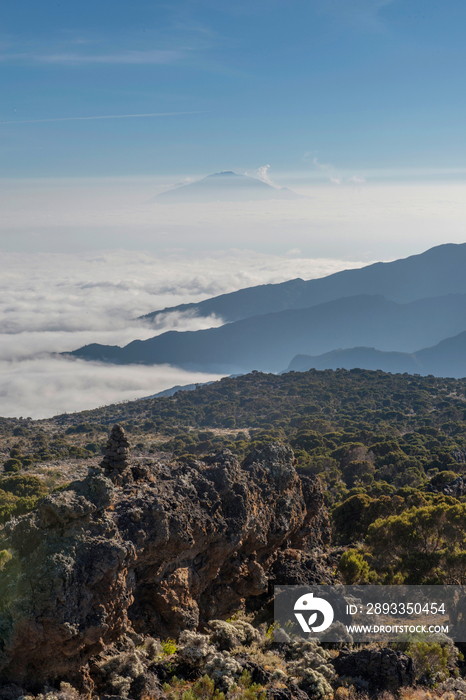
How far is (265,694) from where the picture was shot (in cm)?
1045

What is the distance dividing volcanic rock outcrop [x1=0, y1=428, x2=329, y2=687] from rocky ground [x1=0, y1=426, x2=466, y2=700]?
29 millimetres

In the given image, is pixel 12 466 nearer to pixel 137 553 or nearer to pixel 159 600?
pixel 159 600

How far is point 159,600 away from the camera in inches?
497

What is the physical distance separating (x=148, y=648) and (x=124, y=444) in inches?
200

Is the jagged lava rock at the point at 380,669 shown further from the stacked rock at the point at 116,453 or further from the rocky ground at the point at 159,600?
the stacked rock at the point at 116,453

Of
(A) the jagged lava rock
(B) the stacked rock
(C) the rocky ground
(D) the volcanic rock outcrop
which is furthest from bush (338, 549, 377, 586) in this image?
(B) the stacked rock

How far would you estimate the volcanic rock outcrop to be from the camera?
9.52 m

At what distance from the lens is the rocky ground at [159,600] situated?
9586 mm

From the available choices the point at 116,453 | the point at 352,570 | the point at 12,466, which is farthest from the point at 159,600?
the point at 12,466

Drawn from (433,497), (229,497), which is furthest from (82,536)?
(433,497)

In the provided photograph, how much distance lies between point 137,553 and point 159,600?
6.31 feet

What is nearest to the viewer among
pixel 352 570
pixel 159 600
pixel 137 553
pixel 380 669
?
pixel 137 553

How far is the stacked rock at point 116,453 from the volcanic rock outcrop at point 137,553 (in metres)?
0.05

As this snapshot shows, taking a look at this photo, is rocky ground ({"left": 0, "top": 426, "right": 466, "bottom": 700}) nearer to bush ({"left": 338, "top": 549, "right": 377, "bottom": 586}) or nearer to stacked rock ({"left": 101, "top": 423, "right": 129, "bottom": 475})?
stacked rock ({"left": 101, "top": 423, "right": 129, "bottom": 475})
